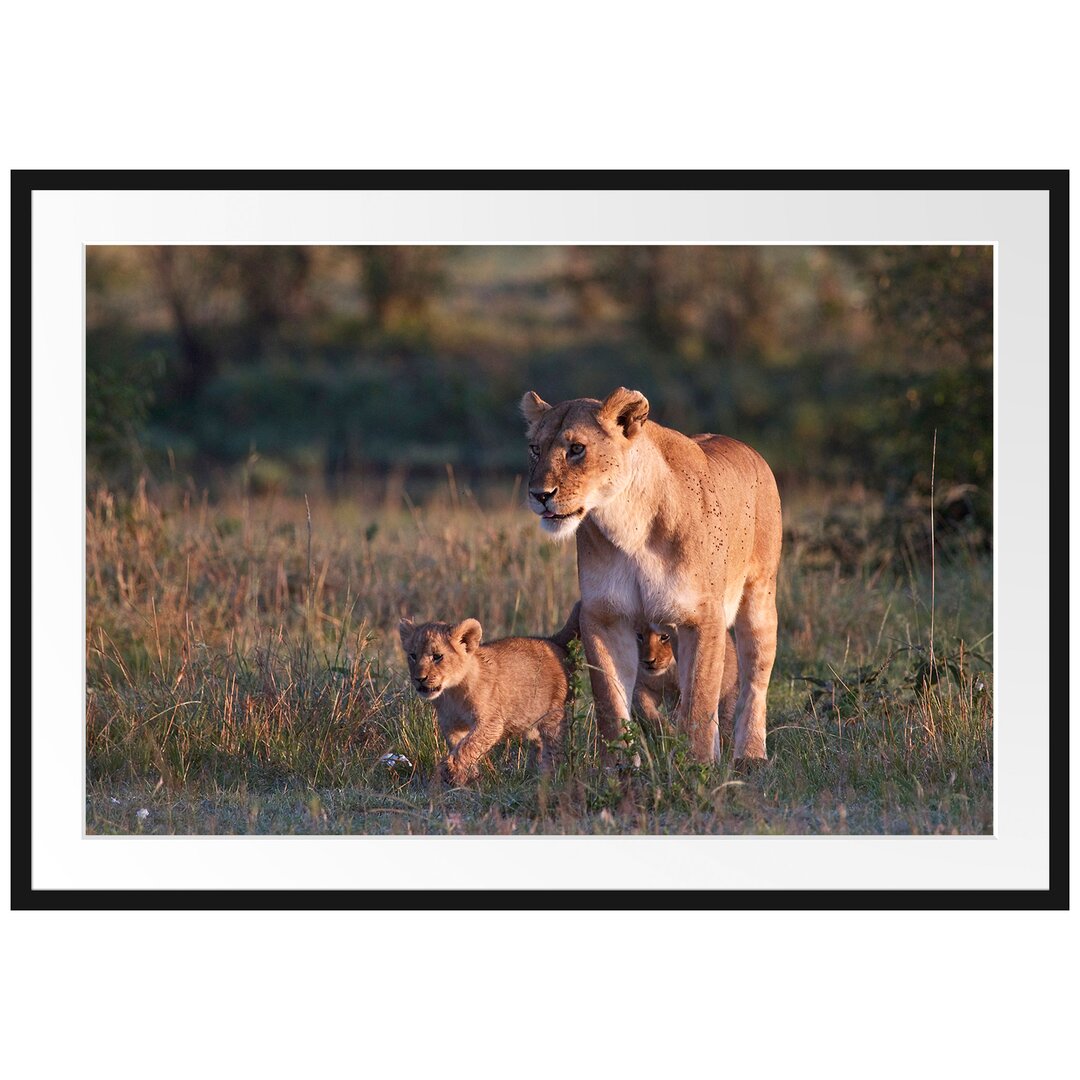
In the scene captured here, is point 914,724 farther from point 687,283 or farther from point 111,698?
point 687,283

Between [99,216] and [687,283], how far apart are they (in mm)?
24164

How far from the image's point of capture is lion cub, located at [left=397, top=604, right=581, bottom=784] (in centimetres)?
791

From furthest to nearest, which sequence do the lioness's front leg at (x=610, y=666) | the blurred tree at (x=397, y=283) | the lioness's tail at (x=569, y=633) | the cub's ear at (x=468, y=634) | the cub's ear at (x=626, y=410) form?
the blurred tree at (x=397, y=283)
the lioness's tail at (x=569, y=633)
the cub's ear at (x=468, y=634)
the lioness's front leg at (x=610, y=666)
the cub's ear at (x=626, y=410)

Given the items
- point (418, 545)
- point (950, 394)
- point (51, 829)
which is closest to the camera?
point (51, 829)

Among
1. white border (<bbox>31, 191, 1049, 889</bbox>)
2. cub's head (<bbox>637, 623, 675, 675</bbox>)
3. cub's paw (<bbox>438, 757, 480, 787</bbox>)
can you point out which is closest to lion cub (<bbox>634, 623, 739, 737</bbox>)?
cub's head (<bbox>637, 623, 675, 675</bbox>)

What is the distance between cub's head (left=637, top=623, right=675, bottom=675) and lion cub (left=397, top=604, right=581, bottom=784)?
0.42 meters

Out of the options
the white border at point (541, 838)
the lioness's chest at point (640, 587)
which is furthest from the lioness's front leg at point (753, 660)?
the white border at point (541, 838)

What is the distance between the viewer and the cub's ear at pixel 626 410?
24.1 ft

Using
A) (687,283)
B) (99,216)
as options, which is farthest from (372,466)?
(99,216)

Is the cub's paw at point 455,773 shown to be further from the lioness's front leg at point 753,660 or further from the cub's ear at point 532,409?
the cub's ear at point 532,409

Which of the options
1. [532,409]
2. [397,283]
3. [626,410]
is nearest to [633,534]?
[626,410]

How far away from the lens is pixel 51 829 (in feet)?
22.9

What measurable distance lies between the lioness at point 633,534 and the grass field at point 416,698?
Answer: 0.41 meters

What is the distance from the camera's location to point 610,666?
7.61 metres
